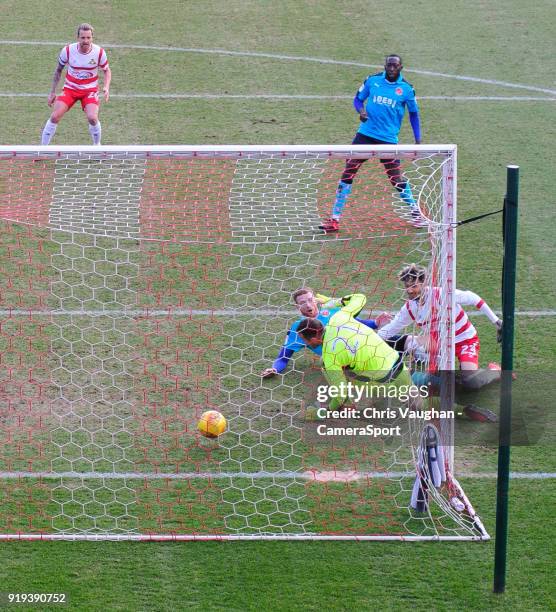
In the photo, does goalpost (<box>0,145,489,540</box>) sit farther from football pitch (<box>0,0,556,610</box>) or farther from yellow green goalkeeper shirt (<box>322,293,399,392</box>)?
yellow green goalkeeper shirt (<box>322,293,399,392</box>)

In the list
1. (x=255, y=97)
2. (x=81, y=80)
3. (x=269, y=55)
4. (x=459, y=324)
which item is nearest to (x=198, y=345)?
(x=459, y=324)

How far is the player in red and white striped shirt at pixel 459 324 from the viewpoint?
8516mm

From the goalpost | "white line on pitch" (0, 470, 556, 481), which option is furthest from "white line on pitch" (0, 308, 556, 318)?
"white line on pitch" (0, 470, 556, 481)

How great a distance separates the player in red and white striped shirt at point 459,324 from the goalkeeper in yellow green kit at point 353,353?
287 millimetres

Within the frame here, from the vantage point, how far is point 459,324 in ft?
29.0

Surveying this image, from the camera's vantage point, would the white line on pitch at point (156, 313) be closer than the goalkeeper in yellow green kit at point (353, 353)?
No

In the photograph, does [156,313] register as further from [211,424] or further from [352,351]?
[352,351]

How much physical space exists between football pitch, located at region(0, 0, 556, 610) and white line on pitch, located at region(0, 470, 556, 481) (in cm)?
5

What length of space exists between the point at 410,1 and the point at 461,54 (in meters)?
2.61

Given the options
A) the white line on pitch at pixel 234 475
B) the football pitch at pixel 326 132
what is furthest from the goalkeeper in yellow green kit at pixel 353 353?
the football pitch at pixel 326 132

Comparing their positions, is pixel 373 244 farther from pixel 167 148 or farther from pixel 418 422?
pixel 167 148

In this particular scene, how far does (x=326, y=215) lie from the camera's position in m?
11.1

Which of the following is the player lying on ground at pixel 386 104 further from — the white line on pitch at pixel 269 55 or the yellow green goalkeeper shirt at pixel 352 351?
the white line on pitch at pixel 269 55

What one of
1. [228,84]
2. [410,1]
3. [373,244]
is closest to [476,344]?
[373,244]
